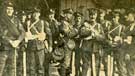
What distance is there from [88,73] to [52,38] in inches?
32.2

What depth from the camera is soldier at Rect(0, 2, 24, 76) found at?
1405 cm

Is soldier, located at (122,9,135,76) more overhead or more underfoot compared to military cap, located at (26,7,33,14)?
more underfoot

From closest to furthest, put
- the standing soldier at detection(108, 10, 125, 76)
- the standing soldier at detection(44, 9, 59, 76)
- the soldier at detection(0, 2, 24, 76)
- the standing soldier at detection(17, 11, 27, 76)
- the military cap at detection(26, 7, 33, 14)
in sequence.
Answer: the soldier at detection(0, 2, 24, 76), the standing soldier at detection(17, 11, 27, 76), the military cap at detection(26, 7, 33, 14), the standing soldier at detection(44, 9, 59, 76), the standing soldier at detection(108, 10, 125, 76)

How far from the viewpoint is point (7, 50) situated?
14.1 m

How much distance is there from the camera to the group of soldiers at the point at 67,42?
1412cm

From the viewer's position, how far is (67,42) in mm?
14492

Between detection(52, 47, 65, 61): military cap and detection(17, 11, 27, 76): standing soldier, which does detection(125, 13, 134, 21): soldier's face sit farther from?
detection(17, 11, 27, 76): standing soldier

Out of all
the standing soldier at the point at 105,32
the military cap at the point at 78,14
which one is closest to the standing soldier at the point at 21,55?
the military cap at the point at 78,14

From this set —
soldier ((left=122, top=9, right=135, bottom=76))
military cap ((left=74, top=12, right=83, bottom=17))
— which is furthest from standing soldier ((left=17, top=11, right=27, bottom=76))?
soldier ((left=122, top=9, right=135, bottom=76))

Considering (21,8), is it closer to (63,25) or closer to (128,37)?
(63,25)

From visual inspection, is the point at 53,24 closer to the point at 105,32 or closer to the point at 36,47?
the point at 36,47

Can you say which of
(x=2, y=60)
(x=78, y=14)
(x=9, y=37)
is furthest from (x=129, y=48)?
(x=2, y=60)

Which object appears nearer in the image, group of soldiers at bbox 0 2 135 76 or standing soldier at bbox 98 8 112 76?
group of soldiers at bbox 0 2 135 76

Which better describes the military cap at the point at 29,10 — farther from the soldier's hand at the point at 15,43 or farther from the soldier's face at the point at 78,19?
the soldier's face at the point at 78,19
